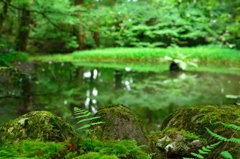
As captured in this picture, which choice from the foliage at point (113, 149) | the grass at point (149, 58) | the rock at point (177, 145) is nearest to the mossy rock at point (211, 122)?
the rock at point (177, 145)

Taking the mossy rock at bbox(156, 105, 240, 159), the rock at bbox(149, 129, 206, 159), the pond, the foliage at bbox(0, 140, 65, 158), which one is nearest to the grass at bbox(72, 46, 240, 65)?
the pond

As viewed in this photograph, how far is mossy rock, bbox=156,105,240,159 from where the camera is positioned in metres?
1.38

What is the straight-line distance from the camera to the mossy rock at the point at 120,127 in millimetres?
1707

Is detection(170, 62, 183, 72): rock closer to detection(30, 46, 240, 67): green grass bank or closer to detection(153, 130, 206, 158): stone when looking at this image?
detection(30, 46, 240, 67): green grass bank

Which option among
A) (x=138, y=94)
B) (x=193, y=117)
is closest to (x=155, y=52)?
(x=138, y=94)

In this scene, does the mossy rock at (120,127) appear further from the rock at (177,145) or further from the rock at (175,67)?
the rock at (175,67)

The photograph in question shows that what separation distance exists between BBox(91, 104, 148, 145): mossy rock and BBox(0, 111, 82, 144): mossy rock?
1.09ft

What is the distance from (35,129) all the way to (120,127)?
641mm

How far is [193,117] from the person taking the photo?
5.80ft

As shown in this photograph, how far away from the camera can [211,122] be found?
1.60 metres

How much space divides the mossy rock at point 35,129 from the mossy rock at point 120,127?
33 cm

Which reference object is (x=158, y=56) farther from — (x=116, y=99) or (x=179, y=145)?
(x=179, y=145)

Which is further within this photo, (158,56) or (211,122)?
(158,56)

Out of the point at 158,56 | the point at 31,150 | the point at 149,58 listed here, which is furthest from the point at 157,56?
the point at 31,150
